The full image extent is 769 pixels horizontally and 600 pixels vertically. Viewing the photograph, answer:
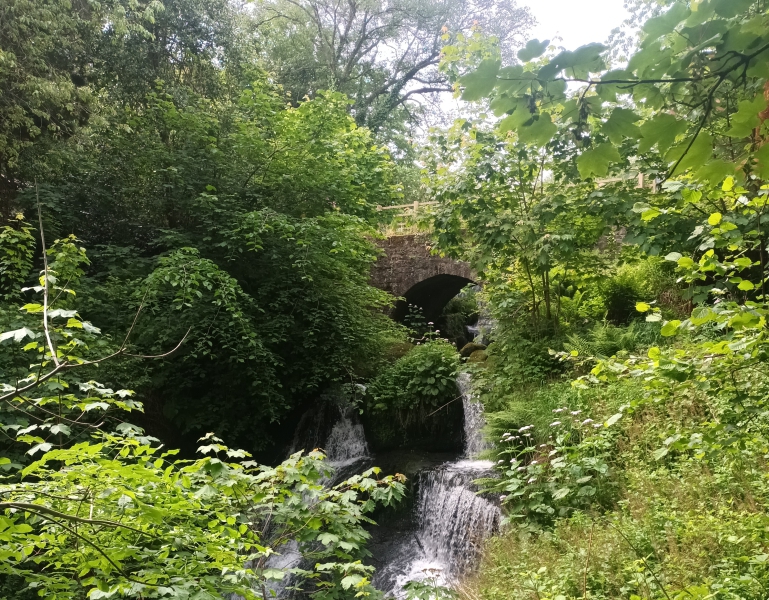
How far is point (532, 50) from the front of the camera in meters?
1.21

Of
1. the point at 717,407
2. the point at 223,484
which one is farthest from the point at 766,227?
the point at 223,484

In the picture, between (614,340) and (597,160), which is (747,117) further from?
(614,340)

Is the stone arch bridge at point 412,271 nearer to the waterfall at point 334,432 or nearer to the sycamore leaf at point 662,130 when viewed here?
the waterfall at point 334,432

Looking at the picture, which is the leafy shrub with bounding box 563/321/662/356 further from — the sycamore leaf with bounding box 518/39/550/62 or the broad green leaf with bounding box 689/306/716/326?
the sycamore leaf with bounding box 518/39/550/62

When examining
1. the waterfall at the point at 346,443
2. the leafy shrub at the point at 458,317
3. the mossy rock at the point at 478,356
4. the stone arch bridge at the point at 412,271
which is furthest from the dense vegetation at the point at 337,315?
the leafy shrub at the point at 458,317

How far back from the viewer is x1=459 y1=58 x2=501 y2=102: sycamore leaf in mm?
1238

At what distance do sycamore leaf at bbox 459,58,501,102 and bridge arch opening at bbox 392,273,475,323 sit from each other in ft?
34.8

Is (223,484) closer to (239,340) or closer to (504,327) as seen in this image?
(239,340)

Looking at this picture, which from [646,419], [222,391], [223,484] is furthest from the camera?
[222,391]

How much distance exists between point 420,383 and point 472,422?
1043 millimetres

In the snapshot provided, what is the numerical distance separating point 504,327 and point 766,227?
12.7 feet

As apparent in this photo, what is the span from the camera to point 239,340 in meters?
7.31

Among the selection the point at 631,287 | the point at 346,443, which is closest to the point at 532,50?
the point at 631,287

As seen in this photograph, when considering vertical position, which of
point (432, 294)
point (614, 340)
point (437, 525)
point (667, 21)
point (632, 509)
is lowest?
point (437, 525)
